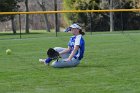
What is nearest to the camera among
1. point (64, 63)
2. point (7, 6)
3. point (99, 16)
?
point (64, 63)

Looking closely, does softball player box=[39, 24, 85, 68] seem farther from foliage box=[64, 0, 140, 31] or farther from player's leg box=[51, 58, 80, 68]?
foliage box=[64, 0, 140, 31]

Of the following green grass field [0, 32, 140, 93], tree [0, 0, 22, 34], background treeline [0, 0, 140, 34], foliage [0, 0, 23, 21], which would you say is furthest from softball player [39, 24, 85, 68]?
foliage [0, 0, 23, 21]

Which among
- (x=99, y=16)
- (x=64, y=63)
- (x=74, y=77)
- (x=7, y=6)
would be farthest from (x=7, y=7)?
(x=74, y=77)

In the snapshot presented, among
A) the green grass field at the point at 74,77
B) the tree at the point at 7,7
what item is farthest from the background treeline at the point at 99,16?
the green grass field at the point at 74,77

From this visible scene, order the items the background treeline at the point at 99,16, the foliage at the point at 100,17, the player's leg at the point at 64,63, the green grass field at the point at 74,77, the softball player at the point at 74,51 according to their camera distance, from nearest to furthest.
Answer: the green grass field at the point at 74,77 → the softball player at the point at 74,51 → the player's leg at the point at 64,63 → the foliage at the point at 100,17 → the background treeline at the point at 99,16

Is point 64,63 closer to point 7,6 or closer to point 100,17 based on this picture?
point 100,17

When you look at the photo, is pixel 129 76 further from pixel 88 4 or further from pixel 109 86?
pixel 88 4

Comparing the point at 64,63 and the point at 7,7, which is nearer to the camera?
the point at 64,63

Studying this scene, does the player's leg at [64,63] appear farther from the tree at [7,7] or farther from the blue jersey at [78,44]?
the tree at [7,7]

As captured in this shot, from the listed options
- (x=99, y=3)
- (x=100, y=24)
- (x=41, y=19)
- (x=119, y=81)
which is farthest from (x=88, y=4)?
(x=119, y=81)

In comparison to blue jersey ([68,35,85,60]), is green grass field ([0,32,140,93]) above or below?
below

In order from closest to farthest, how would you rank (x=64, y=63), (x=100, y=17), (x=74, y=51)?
Result: (x=74, y=51)
(x=64, y=63)
(x=100, y=17)

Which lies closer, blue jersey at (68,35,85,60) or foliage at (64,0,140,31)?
blue jersey at (68,35,85,60)

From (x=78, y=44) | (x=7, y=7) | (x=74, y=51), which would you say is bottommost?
(x=7, y=7)
